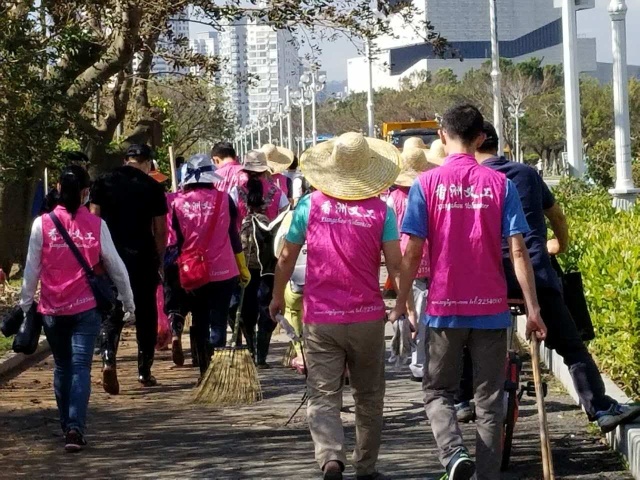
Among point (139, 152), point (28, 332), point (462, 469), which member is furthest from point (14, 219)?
point (462, 469)

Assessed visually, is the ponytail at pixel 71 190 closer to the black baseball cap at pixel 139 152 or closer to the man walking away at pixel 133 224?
the man walking away at pixel 133 224

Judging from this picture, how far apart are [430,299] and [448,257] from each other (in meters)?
0.23

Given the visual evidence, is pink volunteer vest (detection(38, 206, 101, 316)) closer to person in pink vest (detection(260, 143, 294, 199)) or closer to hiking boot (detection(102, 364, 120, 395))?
hiking boot (detection(102, 364, 120, 395))

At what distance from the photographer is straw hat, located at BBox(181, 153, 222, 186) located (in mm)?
9742

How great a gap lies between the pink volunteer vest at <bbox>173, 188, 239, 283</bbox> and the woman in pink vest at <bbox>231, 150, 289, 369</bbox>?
31.7 inches

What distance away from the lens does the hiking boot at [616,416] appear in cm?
692

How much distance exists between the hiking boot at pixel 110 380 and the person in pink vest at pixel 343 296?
351 centimetres

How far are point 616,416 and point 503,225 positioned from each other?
1.69m

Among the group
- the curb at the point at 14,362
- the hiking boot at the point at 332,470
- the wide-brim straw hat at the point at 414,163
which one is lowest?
the curb at the point at 14,362

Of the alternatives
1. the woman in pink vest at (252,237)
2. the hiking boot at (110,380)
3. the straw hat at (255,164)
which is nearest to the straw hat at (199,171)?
the woman in pink vest at (252,237)

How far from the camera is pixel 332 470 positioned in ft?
19.9

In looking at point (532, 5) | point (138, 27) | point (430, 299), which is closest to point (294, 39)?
point (138, 27)

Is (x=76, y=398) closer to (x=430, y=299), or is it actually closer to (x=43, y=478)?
(x=43, y=478)

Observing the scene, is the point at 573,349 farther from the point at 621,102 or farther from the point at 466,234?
the point at 621,102
